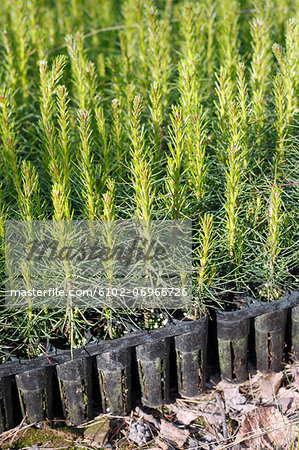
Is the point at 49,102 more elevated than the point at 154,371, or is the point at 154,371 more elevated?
the point at 49,102

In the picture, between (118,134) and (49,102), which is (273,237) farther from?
(49,102)

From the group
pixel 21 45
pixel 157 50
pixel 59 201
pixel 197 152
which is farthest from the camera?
pixel 21 45

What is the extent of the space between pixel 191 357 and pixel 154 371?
0.56ft

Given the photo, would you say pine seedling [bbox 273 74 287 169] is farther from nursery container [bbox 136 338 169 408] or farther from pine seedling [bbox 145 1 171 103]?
nursery container [bbox 136 338 169 408]

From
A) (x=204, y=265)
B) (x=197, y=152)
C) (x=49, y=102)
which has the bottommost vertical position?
(x=204, y=265)

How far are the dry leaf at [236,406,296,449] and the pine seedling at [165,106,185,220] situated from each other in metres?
0.90

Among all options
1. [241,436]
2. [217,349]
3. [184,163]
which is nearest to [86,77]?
[184,163]

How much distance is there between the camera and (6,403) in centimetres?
202

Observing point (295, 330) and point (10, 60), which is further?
point (10, 60)

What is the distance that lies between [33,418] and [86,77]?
66.1 inches

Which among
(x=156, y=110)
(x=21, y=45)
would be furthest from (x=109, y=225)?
(x=21, y=45)

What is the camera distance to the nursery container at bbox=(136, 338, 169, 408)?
2.09 m

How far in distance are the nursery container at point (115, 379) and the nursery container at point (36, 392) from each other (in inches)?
8.6

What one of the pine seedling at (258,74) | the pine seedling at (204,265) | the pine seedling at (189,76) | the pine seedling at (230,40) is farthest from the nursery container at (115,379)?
the pine seedling at (230,40)
